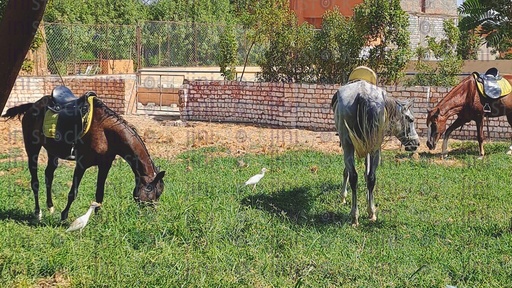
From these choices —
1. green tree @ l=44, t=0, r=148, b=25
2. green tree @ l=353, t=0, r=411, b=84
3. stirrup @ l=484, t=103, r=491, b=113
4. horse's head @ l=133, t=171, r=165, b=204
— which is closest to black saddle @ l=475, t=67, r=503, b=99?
stirrup @ l=484, t=103, r=491, b=113

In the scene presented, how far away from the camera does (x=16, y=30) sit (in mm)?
2318

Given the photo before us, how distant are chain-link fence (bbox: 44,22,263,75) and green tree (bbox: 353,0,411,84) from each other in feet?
28.7

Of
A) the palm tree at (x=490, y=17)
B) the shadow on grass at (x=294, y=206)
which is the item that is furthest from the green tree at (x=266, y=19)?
the shadow on grass at (x=294, y=206)

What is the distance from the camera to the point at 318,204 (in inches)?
313

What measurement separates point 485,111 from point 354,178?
481 centimetres

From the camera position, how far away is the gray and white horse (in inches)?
282

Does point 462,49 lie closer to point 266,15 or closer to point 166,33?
point 266,15

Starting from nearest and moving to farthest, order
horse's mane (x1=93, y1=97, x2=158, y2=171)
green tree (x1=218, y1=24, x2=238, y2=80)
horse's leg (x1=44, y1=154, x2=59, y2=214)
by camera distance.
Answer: horse's mane (x1=93, y1=97, x2=158, y2=171) → horse's leg (x1=44, y1=154, x2=59, y2=214) → green tree (x1=218, y1=24, x2=238, y2=80)

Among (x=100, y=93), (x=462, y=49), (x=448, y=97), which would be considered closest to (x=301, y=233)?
(x=448, y=97)

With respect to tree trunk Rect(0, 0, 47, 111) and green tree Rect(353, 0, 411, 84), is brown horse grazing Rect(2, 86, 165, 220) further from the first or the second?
green tree Rect(353, 0, 411, 84)

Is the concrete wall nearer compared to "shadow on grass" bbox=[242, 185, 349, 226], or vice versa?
"shadow on grass" bbox=[242, 185, 349, 226]

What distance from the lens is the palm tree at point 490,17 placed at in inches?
577

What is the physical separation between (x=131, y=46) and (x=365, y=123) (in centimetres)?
2084

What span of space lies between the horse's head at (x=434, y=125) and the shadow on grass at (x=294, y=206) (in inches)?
139
